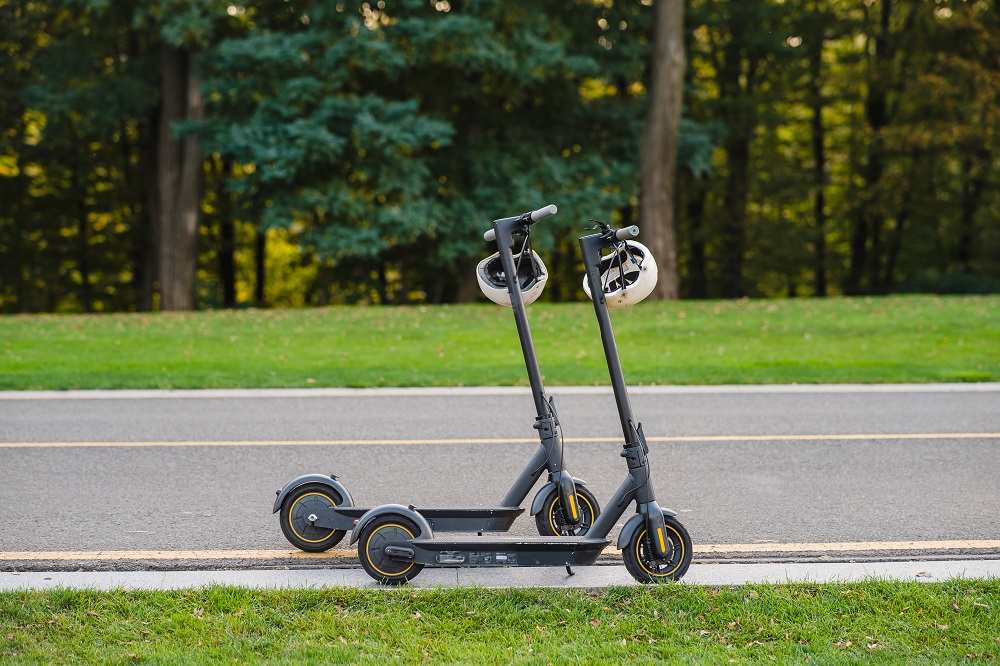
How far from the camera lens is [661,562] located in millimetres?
4406

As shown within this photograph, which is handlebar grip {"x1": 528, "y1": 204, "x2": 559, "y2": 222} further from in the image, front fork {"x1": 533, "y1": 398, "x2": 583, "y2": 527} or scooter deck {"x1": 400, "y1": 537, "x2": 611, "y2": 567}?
scooter deck {"x1": 400, "y1": 537, "x2": 611, "y2": 567}

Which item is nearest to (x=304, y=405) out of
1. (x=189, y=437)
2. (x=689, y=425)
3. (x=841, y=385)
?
(x=189, y=437)

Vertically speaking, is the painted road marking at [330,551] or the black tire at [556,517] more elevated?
the black tire at [556,517]

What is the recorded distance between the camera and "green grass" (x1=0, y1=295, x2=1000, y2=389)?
35.4 ft

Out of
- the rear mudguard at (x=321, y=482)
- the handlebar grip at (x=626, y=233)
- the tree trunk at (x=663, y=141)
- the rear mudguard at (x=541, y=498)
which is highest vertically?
the tree trunk at (x=663, y=141)

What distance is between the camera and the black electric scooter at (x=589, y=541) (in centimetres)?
434

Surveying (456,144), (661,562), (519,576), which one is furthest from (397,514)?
(456,144)

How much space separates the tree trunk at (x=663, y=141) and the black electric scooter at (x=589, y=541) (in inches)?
666

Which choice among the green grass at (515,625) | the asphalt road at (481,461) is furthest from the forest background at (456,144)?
the green grass at (515,625)

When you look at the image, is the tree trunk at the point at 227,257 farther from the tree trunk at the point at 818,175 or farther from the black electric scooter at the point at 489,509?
the black electric scooter at the point at 489,509

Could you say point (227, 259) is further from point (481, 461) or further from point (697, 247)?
point (481, 461)

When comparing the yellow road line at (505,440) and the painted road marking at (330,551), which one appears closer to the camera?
the painted road marking at (330,551)

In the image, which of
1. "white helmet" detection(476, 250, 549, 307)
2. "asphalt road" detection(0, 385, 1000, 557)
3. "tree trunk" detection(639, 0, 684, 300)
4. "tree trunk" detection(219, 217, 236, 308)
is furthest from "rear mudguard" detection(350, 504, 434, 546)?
"tree trunk" detection(219, 217, 236, 308)

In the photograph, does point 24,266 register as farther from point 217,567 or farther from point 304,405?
point 217,567
